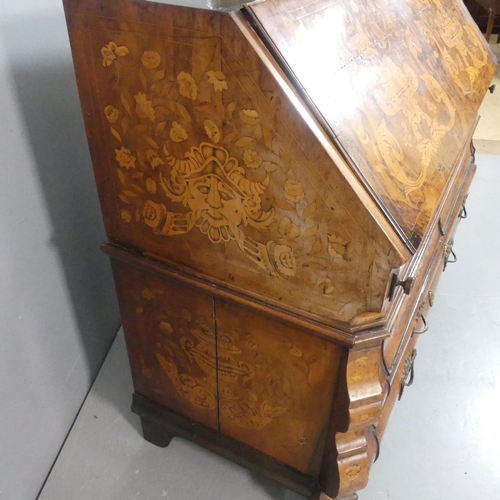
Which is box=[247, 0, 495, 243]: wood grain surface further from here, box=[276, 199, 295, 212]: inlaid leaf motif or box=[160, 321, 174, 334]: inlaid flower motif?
box=[160, 321, 174, 334]: inlaid flower motif

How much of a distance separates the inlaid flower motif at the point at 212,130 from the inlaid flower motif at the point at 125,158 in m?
0.20

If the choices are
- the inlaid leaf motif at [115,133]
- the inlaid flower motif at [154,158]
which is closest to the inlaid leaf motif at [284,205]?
the inlaid flower motif at [154,158]

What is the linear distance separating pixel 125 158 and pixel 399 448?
1208 mm

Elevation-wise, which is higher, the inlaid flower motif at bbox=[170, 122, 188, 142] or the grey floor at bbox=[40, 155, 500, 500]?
the inlaid flower motif at bbox=[170, 122, 188, 142]

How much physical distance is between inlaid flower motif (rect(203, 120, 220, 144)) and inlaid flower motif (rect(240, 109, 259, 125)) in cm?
6

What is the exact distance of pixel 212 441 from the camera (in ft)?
4.46

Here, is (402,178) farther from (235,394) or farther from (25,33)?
(25,33)

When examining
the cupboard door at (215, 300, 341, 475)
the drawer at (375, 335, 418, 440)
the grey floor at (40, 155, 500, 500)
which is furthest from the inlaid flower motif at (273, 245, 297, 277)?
the grey floor at (40, 155, 500, 500)

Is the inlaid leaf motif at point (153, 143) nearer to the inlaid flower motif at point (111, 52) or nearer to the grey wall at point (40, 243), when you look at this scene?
the inlaid flower motif at point (111, 52)

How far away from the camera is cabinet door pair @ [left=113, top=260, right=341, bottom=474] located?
104cm

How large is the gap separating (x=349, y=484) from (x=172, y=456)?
0.60m

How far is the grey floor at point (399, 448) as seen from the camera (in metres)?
1.41

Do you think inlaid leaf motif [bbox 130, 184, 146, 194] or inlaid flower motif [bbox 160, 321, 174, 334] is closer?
inlaid leaf motif [bbox 130, 184, 146, 194]

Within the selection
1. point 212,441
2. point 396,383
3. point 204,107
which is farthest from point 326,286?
point 212,441
